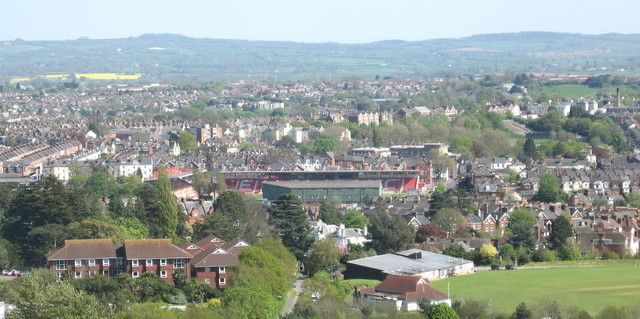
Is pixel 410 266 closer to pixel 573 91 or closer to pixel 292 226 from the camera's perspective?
pixel 292 226

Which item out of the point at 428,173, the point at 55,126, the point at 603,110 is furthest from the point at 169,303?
the point at 603,110

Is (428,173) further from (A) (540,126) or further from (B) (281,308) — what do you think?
(B) (281,308)

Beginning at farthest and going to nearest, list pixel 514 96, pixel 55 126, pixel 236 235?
pixel 514 96
pixel 55 126
pixel 236 235

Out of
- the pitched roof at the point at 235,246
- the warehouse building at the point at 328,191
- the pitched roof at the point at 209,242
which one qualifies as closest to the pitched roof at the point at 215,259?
the pitched roof at the point at 235,246

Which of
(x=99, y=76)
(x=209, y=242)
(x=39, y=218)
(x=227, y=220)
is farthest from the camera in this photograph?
(x=99, y=76)

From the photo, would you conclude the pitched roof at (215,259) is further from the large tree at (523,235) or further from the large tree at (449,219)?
the large tree at (449,219)

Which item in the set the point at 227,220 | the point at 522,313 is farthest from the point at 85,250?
the point at 522,313

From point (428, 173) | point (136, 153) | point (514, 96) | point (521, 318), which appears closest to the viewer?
point (521, 318)
